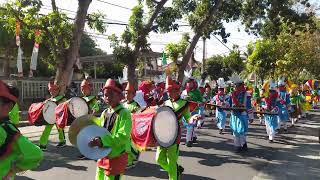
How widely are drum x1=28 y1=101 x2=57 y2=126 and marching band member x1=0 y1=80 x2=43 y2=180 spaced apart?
7.14 meters

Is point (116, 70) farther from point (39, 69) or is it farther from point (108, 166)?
point (108, 166)

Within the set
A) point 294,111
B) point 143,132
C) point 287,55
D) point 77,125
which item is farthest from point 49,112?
point 287,55

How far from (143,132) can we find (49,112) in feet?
15.9

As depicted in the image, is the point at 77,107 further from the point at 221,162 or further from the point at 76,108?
the point at 221,162

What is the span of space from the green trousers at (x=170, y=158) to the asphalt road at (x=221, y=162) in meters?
1.53

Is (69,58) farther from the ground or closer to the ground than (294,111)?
farther from the ground

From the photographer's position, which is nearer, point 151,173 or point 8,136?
point 8,136

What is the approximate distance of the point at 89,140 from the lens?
13.5ft

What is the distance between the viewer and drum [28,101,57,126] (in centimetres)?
1027

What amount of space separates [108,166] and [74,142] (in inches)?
19.1

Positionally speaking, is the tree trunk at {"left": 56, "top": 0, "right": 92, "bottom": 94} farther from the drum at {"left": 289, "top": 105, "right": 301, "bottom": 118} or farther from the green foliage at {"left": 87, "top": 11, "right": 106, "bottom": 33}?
the drum at {"left": 289, "top": 105, "right": 301, "bottom": 118}

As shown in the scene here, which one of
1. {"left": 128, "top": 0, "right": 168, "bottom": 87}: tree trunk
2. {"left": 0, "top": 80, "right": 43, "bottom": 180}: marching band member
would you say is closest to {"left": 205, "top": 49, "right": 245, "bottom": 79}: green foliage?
{"left": 128, "top": 0, "right": 168, "bottom": 87}: tree trunk

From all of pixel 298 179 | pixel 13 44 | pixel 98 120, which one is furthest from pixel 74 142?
pixel 13 44

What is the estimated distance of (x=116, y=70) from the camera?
39031mm
